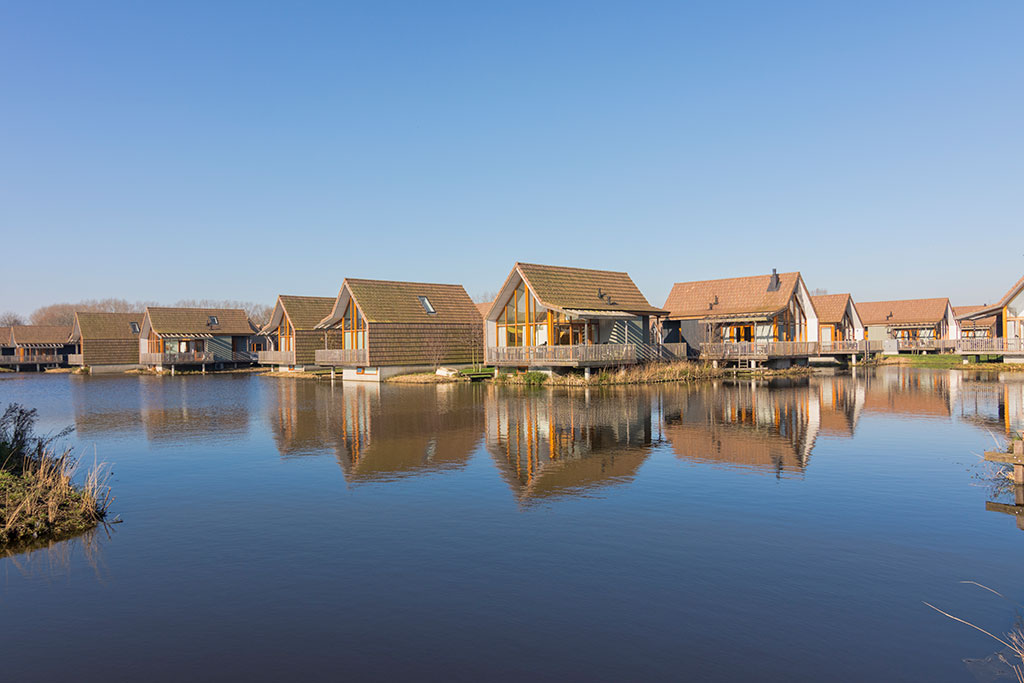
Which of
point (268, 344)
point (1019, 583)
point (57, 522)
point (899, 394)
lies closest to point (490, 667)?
point (1019, 583)

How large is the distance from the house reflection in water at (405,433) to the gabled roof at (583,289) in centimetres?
732

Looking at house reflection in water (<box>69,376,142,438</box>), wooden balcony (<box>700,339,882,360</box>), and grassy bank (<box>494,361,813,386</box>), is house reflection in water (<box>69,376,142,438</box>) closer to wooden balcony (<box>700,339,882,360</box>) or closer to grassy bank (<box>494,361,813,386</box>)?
grassy bank (<box>494,361,813,386</box>)

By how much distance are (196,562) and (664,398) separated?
921 inches

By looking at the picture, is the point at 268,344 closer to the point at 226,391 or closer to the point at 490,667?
the point at 226,391

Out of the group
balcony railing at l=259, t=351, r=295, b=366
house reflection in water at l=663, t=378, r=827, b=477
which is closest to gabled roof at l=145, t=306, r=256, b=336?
balcony railing at l=259, t=351, r=295, b=366

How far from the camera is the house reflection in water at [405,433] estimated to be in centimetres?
1647


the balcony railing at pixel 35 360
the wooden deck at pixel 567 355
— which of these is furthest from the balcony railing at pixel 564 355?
the balcony railing at pixel 35 360

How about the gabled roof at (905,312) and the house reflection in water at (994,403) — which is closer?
the house reflection in water at (994,403)

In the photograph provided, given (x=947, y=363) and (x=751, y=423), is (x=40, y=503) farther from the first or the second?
(x=947, y=363)

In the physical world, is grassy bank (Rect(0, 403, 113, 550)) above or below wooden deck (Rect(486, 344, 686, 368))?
below

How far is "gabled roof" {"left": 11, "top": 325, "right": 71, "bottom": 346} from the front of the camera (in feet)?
263

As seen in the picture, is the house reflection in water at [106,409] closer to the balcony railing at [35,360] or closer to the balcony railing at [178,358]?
the balcony railing at [178,358]

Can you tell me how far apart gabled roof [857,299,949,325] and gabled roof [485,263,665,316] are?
42355 millimetres

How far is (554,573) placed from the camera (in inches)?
359
